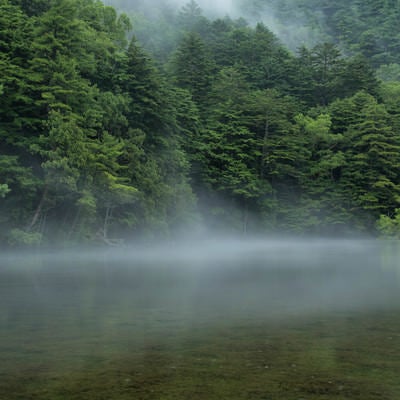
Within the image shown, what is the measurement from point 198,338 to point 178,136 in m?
42.7

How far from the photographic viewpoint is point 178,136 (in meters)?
51.6

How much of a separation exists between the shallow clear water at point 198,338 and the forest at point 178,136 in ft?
59.9

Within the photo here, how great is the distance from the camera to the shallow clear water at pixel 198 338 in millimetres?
6852

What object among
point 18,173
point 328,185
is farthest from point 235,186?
point 18,173

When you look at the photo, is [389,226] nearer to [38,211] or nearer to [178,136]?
[178,136]

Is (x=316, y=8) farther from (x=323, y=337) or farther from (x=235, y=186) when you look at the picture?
(x=323, y=337)

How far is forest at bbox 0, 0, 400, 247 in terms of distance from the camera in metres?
37.2

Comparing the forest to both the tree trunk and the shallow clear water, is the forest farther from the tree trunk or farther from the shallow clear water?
the shallow clear water

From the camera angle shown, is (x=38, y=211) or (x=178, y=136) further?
(x=178, y=136)

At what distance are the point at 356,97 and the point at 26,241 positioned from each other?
49699 mm

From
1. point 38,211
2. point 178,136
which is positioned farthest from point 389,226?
point 38,211

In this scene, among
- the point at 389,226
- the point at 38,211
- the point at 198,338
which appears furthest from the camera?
the point at 389,226

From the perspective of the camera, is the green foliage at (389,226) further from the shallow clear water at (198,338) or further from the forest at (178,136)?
the shallow clear water at (198,338)

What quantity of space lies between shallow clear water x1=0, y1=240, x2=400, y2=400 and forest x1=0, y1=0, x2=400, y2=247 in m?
18.3
